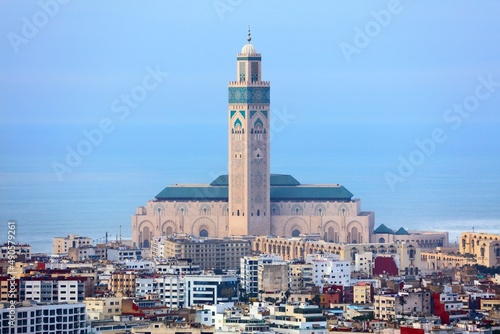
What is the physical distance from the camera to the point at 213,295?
71.5 m

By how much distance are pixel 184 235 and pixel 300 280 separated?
45.4 feet

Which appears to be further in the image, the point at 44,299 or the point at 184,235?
the point at 184,235

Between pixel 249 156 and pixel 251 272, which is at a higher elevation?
pixel 249 156

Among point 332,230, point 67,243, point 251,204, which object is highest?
point 251,204

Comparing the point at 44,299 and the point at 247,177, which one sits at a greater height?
the point at 247,177

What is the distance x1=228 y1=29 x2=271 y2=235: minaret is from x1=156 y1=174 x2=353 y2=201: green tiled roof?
34.6 inches

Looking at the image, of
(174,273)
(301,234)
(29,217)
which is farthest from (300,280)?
(29,217)

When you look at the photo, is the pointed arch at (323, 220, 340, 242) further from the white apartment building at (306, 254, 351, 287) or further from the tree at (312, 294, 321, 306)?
the tree at (312, 294, 321, 306)

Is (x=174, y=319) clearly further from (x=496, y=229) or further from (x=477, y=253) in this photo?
(x=496, y=229)

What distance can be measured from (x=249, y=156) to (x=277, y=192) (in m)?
1.87

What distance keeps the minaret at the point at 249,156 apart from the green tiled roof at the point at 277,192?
34.6 inches

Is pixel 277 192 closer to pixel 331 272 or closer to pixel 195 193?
pixel 195 193

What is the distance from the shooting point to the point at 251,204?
3664 inches

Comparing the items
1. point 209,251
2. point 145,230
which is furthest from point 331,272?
point 145,230
